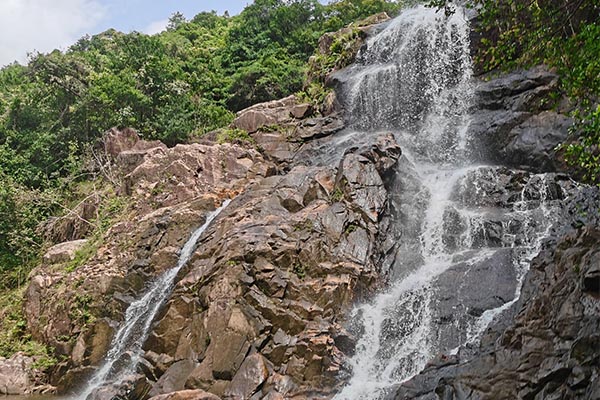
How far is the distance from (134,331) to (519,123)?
15081 millimetres

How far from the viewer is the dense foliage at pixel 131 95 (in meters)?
25.1

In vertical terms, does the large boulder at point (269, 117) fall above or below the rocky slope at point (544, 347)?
above

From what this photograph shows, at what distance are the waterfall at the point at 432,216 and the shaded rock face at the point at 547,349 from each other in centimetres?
314

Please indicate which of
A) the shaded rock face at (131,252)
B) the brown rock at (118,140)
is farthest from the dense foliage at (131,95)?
the shaded rock face at (131,252)

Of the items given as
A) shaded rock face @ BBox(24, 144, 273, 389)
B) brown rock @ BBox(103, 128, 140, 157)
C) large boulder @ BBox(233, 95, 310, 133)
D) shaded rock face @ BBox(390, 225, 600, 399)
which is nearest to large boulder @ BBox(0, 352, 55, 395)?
shaded rock face @ BBox(24, 144, 273, 389)

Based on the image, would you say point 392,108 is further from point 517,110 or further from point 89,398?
point 89,398

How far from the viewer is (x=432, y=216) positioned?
1559cm

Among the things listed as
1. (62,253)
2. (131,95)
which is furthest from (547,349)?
(131,95)

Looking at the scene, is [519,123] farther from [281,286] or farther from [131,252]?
[131,252]

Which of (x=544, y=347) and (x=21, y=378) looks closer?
(x=544, y=347)

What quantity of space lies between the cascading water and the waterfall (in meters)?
6.42

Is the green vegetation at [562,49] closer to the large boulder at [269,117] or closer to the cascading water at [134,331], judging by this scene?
the cascading water at [134,331]

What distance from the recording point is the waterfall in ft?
38.0

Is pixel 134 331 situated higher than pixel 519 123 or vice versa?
pixel 519 123
